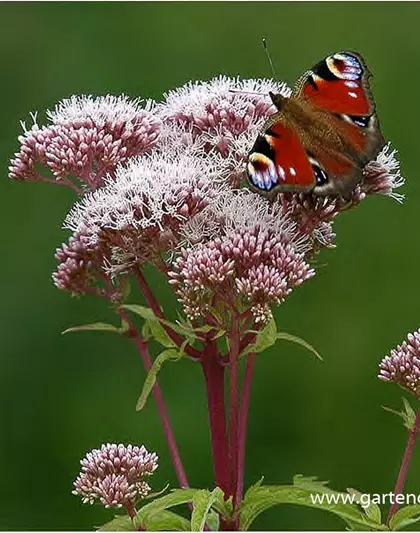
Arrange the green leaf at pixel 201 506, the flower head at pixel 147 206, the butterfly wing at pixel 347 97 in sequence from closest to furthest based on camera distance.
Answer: the green leaf at pixel 201 506 < the flower head at pixel 147 206 < the butterfly wing at pixel 347 97

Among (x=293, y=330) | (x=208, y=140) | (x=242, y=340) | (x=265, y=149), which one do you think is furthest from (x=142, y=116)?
(x=293, y=330)

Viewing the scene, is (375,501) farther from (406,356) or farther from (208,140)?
(208,140)

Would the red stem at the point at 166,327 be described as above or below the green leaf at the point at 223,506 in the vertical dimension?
above

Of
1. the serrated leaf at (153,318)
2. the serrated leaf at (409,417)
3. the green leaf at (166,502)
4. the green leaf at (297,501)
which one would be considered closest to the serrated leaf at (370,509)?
the green leaf at (297,501)

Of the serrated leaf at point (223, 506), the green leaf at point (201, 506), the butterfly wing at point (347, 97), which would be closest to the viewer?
the green leaf at point (201, 506)

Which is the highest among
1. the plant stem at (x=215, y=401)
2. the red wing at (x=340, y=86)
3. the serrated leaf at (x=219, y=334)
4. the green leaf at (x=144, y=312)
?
the red wing at (x=340, y=86)

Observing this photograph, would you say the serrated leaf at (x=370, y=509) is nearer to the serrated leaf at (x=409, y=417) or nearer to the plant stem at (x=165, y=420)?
the serrated leaf at (x=409, y=417)

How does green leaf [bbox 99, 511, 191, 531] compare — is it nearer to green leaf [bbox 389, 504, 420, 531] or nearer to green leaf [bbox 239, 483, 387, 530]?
green leaf [bbox 239, 483, 387, 530]
